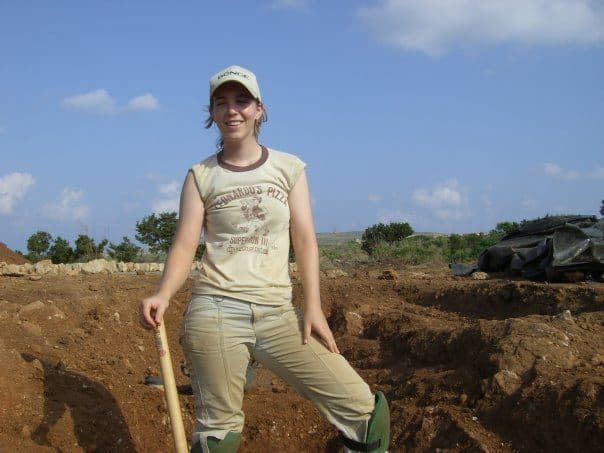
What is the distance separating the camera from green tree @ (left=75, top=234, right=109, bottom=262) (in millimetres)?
15711

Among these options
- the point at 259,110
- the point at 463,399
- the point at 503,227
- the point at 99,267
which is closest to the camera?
the point at 259,110

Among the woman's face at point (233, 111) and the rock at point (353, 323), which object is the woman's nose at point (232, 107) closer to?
the woman's face at point (233, 111)

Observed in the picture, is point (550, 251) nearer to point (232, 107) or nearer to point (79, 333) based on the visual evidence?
point (79, 333)

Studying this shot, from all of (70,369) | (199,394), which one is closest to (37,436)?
(70,369)

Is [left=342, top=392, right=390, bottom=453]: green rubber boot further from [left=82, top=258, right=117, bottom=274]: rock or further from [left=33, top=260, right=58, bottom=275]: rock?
[left=82, top=258, right=117, bottom=274]: rock

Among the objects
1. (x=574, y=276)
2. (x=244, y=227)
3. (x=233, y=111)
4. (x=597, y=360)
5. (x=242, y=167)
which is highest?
(x=233, y=111)

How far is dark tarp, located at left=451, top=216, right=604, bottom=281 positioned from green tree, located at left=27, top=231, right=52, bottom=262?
10444 mm

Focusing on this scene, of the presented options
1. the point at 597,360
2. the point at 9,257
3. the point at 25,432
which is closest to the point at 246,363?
the point at 25,432

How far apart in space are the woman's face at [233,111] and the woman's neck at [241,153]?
0.12ft

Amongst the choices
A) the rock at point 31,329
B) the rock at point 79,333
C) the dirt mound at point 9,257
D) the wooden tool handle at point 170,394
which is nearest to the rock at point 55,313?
the rock at point 79,333

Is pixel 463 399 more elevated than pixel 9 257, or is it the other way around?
pixel 9 257

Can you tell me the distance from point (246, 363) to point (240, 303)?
263 millimetres

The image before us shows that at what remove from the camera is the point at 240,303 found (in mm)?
2932

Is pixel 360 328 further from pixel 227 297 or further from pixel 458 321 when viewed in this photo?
pixel 227 297
